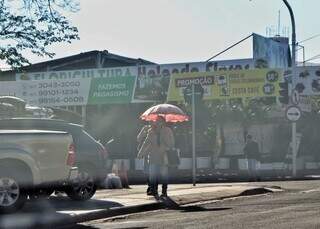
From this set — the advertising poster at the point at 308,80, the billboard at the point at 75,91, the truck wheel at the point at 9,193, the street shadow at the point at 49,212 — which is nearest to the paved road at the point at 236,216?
the street shadow at the point at 49,212

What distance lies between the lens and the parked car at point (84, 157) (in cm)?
1479

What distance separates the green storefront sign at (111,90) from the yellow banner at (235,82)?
7.51ft

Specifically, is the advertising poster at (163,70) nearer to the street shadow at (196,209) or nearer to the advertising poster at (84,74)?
the advertising poster at (84,74)

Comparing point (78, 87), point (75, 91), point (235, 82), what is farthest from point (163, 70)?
point (75, 91)

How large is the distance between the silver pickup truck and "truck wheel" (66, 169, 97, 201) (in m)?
2.25

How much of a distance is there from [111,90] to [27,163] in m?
20.6

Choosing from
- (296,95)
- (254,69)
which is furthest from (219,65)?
(296,95)

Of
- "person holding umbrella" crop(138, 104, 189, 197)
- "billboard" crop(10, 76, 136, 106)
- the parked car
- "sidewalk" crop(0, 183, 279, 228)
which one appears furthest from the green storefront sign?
the parked car

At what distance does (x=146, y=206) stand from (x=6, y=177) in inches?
125

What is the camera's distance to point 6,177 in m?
12.1

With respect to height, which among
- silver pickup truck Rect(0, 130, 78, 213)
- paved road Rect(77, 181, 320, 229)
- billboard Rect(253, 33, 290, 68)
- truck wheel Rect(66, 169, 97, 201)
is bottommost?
paved road Rect(77, 181, 320, 229)

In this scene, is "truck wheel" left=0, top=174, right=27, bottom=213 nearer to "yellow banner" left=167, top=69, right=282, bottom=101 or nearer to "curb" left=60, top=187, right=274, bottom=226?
"curb" left=60, top=187, right=274, bottom=226

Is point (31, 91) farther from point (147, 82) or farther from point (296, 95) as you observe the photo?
point (296, 95)

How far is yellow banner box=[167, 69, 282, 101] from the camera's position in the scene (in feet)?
100.0
